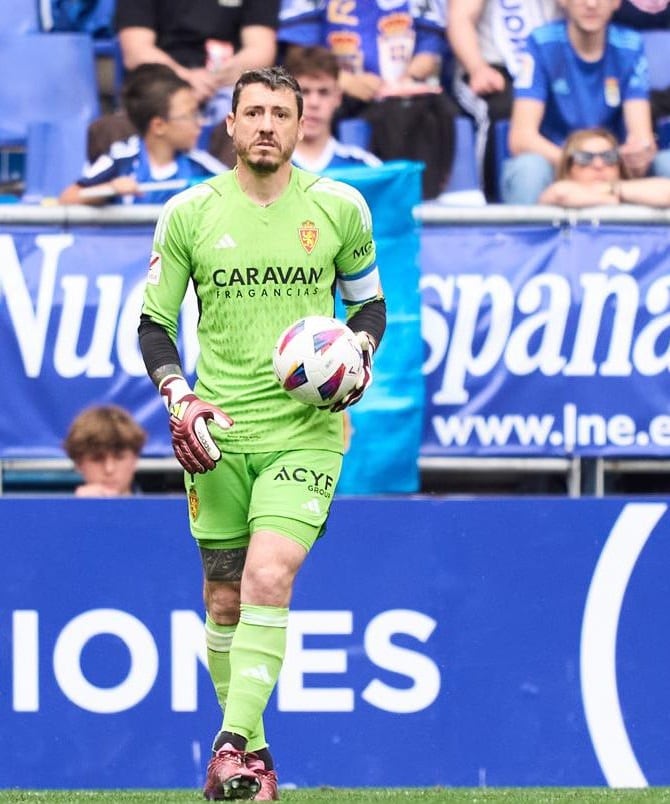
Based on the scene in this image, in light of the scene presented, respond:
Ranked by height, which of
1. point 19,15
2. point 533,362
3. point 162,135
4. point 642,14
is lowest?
point 533,362

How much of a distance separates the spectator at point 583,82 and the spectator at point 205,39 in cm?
156

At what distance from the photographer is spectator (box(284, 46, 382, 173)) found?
31.3ft

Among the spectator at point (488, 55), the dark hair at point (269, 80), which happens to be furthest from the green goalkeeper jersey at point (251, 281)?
the spectator at point (488, 55)

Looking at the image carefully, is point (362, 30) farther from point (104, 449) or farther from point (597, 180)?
point (104, 449)

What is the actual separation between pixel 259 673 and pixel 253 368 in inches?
37.5

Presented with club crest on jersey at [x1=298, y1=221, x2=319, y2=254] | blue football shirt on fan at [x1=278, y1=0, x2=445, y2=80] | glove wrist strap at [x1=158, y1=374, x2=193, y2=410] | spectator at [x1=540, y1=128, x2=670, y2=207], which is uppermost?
blue football shirt on fan at [x1=278, y1=0, x2=445, y2=80]

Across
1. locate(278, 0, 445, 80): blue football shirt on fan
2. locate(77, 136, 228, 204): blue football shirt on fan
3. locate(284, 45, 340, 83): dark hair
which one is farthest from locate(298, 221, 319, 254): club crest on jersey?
locate(278, 0, 445, 80): blue football shirt on fan

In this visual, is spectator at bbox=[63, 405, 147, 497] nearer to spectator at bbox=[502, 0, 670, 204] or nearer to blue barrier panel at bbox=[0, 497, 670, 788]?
blue barrier panel at bbox=[0, 497, 670, 788]

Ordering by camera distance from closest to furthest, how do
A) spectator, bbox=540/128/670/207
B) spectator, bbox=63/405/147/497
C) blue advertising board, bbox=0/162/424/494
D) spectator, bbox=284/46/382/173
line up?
spectator, bbox=63/405/147/497 < blue advertising board, bbox=0/162/424/494 < spectator, bbox=540/128/670/207 < spectator, bbox=284/46/382/173

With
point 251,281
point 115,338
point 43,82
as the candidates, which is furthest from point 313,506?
point 43,82

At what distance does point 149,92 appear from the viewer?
9438 mm

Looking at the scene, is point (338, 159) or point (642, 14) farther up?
point (642, 14)

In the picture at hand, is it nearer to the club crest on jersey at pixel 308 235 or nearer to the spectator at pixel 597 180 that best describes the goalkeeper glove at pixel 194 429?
the club crest on jersey at pixel 308 235

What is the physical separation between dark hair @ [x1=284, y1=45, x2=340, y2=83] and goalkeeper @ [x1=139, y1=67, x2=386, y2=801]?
4.09 meters
